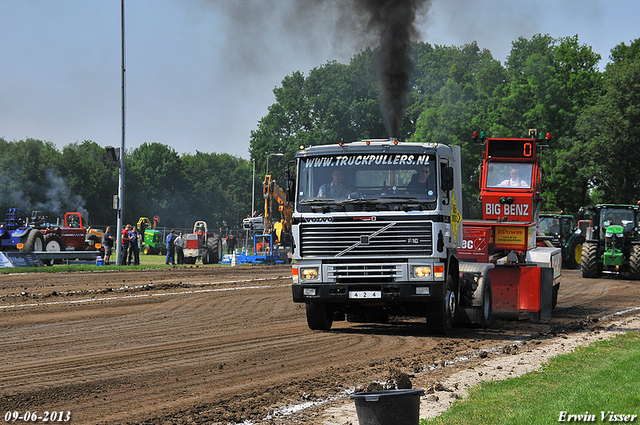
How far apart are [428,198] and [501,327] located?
388 centimetres

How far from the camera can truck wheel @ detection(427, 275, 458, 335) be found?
11789mm

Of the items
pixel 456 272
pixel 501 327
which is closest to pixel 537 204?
pixel 501 327

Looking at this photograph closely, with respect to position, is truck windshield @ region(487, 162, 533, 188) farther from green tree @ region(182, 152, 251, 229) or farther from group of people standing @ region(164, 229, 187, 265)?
green tree @ region(182, 152, 251, 229)

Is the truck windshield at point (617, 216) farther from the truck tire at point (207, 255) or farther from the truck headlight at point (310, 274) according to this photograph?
the truck headlight at point (310, 274)

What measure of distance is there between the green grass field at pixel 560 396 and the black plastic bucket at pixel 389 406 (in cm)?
119

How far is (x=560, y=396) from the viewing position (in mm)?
7023

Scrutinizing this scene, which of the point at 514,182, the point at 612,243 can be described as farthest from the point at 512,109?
the point at 514,182

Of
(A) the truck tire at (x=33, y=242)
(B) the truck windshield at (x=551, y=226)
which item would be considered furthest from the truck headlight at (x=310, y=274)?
(A) the truck tire at (x=33, y=242)

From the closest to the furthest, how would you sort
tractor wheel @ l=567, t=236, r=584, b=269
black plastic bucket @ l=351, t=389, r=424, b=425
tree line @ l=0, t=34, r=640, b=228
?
1. black plastic bucket @ l=351, t=389, r=424, b=425
2. tractor wheel @ l=567, t=236, r=584, b=269
3. tree line @ l=0, t=34, r=640, b=228

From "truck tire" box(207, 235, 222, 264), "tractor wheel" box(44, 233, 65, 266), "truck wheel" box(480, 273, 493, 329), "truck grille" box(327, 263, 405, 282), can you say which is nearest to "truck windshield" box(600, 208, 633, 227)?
"truck wheel" box(480, 273, 493, 329)

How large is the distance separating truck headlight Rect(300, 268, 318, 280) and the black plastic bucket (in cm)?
654

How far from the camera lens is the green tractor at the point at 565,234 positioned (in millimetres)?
33156

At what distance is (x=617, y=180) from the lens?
166 feet

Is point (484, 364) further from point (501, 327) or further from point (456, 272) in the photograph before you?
point (501, 327)
